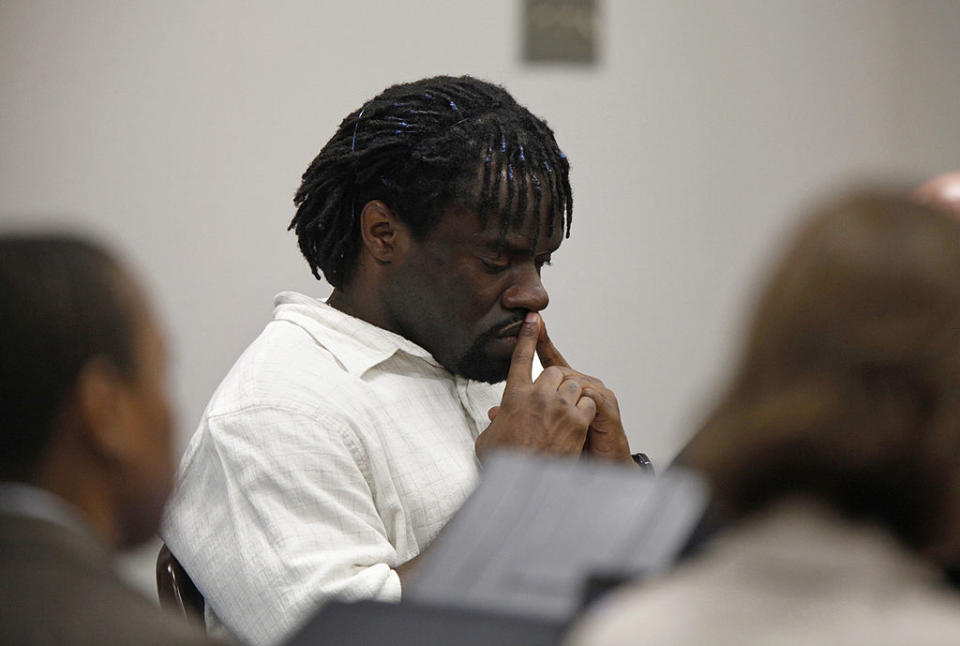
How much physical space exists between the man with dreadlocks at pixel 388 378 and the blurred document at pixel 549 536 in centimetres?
54

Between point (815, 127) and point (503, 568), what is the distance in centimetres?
222

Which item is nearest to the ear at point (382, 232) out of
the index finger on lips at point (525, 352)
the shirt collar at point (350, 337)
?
the shirt collar at point (350, 337)

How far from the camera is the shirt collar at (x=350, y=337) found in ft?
5.57

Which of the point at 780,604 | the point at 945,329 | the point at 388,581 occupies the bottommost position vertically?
the point at 388,581

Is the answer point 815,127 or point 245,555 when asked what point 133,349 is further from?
point 815,127

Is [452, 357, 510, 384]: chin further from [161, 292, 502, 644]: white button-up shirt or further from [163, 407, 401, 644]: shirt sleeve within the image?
[163, 407, 401, 644]: shirt sleeve

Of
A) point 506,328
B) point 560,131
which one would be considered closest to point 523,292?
point 506,328

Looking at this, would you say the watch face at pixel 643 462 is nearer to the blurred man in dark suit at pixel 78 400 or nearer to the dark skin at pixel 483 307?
the dark skin at pixel 483 307

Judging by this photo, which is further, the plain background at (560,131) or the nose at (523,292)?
the plain background at (560,131)

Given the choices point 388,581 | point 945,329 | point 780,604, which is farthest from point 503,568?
point 388,581

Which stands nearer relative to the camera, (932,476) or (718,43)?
(932,476)

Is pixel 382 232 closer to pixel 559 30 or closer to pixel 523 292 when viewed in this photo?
pixel 523 292

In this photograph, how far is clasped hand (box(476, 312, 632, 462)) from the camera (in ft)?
5.40

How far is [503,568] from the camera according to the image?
928mm
